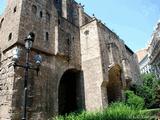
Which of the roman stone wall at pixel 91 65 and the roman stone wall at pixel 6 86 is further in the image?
the roman stone wall at pixel 91 65

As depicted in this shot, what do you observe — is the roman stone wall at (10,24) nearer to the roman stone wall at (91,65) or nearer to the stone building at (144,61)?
the roman stone wall at (91,65)

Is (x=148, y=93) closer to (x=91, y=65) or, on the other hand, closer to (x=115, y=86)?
(x=115, y=86)

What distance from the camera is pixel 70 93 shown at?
62.7ft

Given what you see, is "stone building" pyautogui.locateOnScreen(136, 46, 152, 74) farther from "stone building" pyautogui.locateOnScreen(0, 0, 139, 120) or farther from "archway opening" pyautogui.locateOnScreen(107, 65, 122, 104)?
→ "archway opening" pyautogui.locateOnScreen(107, 65, 122, 104)

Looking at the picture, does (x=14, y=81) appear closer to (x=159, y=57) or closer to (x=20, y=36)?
(x=20, y=36)

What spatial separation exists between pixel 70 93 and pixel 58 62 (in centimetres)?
428

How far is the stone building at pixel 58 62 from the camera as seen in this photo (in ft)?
42.4

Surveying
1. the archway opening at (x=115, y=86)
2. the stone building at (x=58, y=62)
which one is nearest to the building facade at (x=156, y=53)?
the stone building at (x=58, y=62)

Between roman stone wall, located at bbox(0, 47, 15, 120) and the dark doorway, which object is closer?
roman stone wall, located at bbox(0, 47, 15, 120)

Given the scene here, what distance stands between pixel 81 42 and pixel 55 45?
377 centimetres

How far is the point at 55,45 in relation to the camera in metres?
16.2

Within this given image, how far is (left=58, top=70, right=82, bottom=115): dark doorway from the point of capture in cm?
1780

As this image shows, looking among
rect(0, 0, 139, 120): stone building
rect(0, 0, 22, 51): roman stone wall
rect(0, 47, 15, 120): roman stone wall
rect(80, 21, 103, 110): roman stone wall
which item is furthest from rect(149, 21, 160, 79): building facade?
rect(0, 47, 15, 120): roman stone wall

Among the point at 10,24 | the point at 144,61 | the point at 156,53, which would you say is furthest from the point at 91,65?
the point at 144,61
